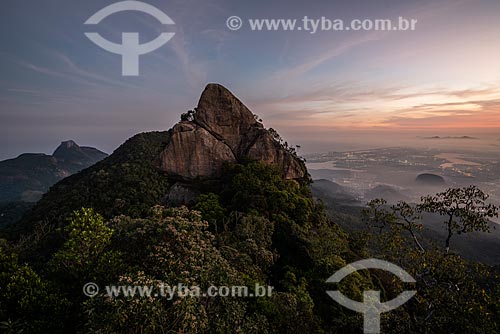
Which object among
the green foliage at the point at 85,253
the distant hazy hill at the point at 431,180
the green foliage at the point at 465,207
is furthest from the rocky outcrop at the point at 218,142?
the distant hazy hill at the point at 431,180

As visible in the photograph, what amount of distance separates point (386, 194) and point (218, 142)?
179 m

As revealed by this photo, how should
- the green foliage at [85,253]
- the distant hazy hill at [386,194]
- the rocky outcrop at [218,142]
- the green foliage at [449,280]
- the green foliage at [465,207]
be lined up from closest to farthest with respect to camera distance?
1. the green foliage at [449,280]
2. the green foliage at [465,207]
3. the green foliage at [85,253]
4. the rocky outcrop at [218,142]
5. the distant hazy hill at [386,194]

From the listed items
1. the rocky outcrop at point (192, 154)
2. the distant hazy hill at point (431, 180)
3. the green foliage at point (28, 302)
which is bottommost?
the distant hazy hill at point (431, 180)

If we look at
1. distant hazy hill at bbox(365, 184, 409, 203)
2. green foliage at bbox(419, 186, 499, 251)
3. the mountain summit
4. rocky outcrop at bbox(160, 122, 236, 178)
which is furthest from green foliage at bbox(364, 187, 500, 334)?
distant hazy hill at bbox(365, 184, 409, 203)

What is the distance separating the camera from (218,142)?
99.9 ft

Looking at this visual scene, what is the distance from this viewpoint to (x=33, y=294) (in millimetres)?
8953

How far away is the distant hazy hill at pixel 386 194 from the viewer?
568ft

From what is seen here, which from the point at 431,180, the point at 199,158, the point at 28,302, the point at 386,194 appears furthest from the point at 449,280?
the point at 431,180

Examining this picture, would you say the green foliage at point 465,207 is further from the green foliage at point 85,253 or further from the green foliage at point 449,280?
the green foliage at point 85,253

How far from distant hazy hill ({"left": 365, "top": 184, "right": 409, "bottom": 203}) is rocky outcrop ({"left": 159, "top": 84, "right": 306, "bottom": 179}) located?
158 metres

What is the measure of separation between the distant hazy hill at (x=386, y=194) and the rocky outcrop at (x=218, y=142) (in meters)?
158

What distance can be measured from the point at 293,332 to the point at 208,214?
495 inches

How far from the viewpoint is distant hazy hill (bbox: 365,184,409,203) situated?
568ft

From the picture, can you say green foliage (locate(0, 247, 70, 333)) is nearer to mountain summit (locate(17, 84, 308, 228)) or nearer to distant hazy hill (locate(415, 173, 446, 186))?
mountain summit (locate(17, 84, 308, 228))
